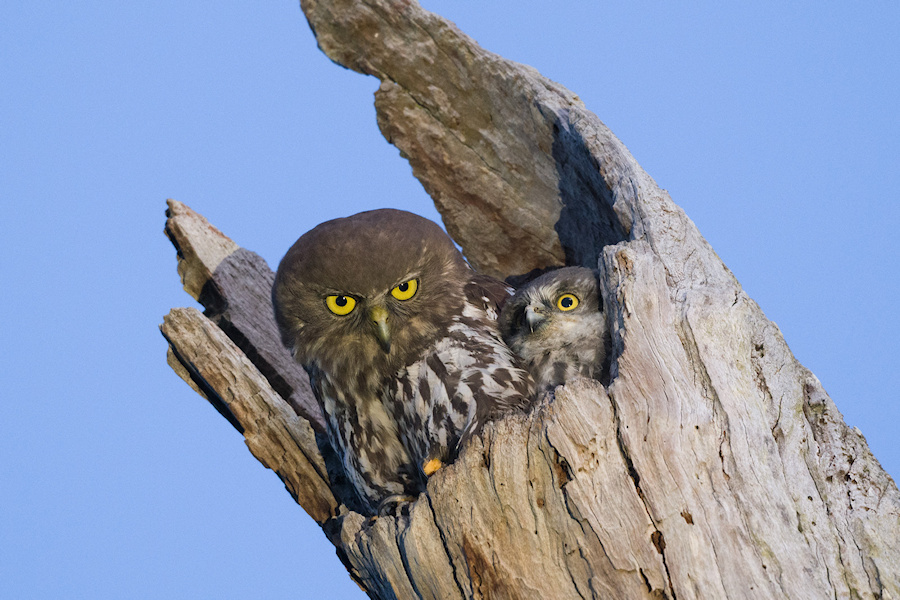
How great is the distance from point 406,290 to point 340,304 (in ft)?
0.97

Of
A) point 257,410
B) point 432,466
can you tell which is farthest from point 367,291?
point 257,410

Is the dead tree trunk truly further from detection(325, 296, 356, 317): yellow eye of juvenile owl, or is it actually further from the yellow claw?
detection(325, 296, 356, 317): yellow eye of juvenile owl

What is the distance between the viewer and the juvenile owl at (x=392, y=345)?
11.1 ft

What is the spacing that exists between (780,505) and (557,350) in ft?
4.08

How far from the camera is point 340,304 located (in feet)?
11.5

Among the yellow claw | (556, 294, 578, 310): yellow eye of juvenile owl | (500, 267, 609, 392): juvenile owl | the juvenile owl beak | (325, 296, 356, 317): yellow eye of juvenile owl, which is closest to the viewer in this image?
the yellow claw

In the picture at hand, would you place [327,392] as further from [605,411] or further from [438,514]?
[605,411]

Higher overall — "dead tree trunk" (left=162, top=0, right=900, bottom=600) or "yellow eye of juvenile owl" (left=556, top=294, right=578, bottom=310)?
"yellow eye of juvenile owl" (left=556, top=294, right=578, bottom=310)

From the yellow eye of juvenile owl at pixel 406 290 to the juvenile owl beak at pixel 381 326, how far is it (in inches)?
4.6

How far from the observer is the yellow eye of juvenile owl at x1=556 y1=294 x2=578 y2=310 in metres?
3.76

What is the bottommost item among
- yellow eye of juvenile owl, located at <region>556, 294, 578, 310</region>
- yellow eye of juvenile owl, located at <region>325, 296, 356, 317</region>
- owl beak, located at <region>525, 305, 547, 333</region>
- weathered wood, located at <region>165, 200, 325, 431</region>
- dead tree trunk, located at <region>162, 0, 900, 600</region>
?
dead tree trunk, located at <region>162, 0, 900, 600</region>

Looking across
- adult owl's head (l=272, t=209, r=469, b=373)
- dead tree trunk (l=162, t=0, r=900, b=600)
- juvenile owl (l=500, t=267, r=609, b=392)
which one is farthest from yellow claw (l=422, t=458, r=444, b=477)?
juvenile owl (l=500, t=267, r=609, b=392)

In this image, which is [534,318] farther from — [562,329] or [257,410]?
[257,410]

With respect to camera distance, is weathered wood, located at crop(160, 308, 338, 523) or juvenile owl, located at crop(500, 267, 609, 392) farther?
weathered wood, located at crop(160, 308, 338, 523)
